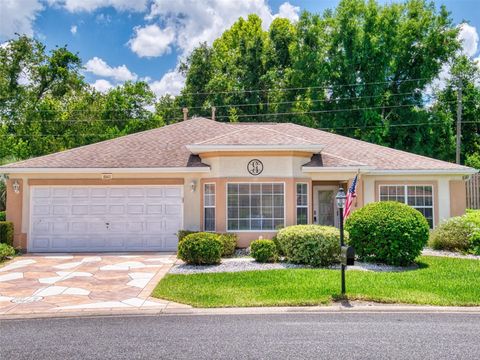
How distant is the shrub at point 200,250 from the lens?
1206 centimetres

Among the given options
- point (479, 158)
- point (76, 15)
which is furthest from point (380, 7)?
point (76, 15)

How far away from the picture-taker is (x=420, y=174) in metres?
16.0

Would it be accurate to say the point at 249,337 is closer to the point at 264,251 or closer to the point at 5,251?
the point at 264,251

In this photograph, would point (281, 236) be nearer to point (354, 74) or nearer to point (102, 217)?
point (102, 217)

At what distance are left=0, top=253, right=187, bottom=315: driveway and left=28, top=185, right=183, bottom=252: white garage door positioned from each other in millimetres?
981

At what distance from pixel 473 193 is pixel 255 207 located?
14.5 m

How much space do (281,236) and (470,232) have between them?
23.0ft

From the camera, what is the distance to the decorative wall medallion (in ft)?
48.7

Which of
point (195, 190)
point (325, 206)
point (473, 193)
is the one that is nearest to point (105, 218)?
point (195, 190)

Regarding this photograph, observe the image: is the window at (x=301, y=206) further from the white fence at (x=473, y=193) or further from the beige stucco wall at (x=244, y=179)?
the white fence at (x=473, y=193)

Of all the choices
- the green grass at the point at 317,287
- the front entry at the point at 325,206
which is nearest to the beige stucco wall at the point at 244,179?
the front entry at the point at 325,206

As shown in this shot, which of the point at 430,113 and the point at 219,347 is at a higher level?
the point at 430,113

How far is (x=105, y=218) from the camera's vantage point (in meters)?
15.6

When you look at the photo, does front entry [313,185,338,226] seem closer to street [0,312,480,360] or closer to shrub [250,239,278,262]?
shrub [250,239,278,262]
